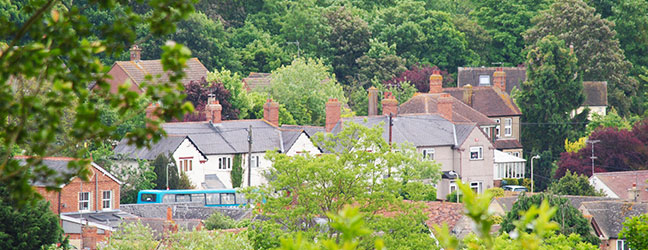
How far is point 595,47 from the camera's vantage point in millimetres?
79125

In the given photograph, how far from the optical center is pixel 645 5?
8500cm

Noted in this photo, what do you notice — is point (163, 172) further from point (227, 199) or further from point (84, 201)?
point (84, 201)

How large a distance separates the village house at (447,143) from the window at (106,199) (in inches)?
672

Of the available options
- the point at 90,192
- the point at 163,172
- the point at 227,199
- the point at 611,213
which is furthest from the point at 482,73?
the point at 90,192

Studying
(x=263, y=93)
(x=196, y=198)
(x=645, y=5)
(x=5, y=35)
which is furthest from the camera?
(x=645, y=5)

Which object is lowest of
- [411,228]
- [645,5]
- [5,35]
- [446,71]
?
[411,228]

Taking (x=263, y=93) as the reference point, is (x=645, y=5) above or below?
above

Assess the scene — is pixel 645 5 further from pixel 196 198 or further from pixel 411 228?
pixel 411 228

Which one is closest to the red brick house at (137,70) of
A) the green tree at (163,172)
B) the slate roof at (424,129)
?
the green tree at (163,172)

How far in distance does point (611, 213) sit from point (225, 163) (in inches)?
777

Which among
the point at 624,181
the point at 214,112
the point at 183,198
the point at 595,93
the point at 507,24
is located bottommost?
the point at 183,198

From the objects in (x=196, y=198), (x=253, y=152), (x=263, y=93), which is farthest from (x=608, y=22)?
(x=196, y=198)

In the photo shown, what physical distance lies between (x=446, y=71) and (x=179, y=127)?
105 feet

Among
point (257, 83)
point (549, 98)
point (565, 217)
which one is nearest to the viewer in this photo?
point (565, 217)
